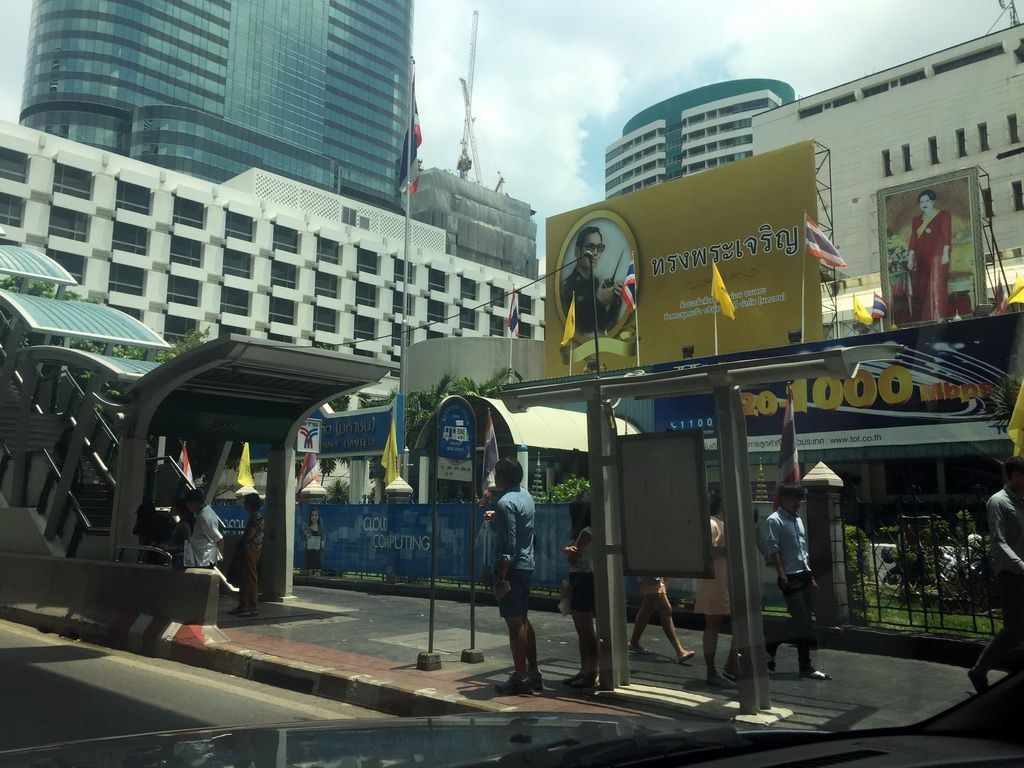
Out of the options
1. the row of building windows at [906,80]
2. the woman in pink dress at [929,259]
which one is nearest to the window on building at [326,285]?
the row of building windows at [906,80]

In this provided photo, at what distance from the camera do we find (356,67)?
111312mm

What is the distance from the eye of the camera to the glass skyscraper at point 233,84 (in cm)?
8794

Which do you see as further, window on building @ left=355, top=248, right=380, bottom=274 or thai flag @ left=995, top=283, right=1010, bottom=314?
window on building @ left=355, top=248, right=380, bottom=274

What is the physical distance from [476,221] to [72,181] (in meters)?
48.7

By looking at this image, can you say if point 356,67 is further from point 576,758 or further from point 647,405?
point 576,758

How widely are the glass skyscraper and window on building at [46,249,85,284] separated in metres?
34.7

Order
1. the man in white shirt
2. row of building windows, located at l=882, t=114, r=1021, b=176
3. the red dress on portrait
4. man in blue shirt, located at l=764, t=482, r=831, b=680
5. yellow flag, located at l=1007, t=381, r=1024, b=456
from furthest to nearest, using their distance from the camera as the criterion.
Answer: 1. row of building windows, located at l=882, t=114, r=1021, b=176
2. the red dress on portrait
3. the man in white shirt
4. yellow flag, located at l=1007, t=381, r=1024, b=456
5. man in blue shirt, located at l=764, t=482, r=831, b=680

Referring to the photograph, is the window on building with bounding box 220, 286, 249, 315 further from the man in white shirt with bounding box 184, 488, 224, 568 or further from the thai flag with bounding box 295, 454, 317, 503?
the man in white shirt with bounding box 184, 488, 224, 568

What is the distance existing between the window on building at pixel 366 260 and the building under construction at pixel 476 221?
18.3 m

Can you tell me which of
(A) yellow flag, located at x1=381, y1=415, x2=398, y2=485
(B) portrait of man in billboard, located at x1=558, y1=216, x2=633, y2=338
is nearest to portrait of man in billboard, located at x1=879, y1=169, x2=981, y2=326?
(B) portrait of man in billboard, located at x1=558, y1=216, x2=633, y2=338

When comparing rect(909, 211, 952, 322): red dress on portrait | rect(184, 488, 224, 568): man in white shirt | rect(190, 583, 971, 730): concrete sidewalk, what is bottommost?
rect(190, 583, 971, 730): concrete sidewalk

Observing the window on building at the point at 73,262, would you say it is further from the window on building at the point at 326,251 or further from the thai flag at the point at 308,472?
the thai flag at the point at 308,472

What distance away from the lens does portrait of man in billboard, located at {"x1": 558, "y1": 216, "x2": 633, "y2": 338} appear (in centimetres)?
3456

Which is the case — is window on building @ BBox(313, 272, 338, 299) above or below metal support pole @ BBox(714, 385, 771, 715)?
above
